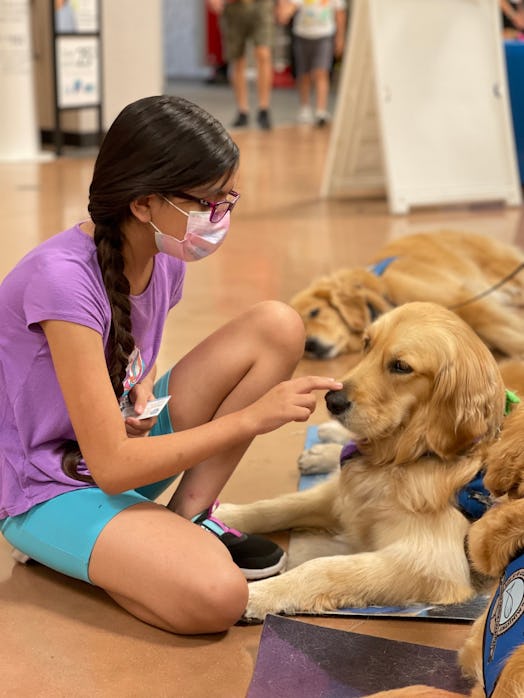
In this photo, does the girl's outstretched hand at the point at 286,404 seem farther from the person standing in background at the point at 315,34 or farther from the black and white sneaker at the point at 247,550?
the person standing in background at the point at 315,34

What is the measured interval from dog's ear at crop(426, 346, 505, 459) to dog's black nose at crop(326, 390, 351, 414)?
0.70 feet

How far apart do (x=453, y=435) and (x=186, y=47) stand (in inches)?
682

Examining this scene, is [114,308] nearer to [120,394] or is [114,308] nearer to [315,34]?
[120,394]

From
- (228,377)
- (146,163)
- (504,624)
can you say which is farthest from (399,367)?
(504,624)

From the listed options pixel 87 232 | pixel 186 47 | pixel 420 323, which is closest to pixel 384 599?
pixel 420 323

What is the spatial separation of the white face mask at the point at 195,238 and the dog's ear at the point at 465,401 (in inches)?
25.7

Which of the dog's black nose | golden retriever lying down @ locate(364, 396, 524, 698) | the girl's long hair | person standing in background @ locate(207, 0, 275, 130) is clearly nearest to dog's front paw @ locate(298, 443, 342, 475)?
the dog's black nose

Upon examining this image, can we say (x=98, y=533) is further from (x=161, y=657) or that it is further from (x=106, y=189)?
(x=106, y=189)

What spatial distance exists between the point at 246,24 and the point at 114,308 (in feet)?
33.7

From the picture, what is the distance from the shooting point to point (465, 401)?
102 inches

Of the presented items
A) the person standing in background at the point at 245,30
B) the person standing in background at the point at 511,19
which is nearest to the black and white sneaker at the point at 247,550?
the person standing in background at the point at 511,19

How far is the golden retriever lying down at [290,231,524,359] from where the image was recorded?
4.88 m

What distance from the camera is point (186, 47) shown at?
18.9 m

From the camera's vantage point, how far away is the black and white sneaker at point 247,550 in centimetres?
277
